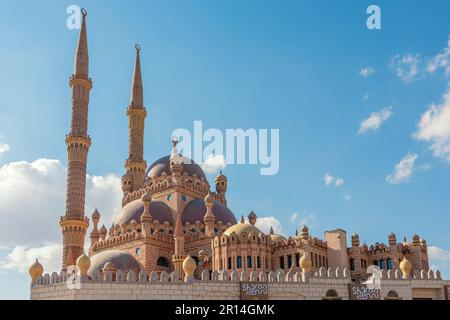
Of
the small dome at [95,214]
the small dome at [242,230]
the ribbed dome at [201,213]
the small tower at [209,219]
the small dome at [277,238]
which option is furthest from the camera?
the small dome at [95,214]

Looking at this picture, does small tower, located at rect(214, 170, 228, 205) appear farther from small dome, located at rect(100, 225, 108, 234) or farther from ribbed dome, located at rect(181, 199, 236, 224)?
small dome, located at rect(100, 225, 108, 234)

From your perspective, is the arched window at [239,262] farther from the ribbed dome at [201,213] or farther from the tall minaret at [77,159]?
the tall minaret at [77,159]

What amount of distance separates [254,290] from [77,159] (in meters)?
30.9

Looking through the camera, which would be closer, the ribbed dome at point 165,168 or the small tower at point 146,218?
the small tower at point 146,218

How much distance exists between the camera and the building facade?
4097 cm

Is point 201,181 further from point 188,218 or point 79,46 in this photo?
point 79,46

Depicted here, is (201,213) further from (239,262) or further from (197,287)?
(197,287)

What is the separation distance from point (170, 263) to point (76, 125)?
1710cm

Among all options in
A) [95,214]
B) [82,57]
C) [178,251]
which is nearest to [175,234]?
[178,251]

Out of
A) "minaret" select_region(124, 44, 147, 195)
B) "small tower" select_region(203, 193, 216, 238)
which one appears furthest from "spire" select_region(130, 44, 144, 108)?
"small tower" select_region(203, 193, 216, 238)

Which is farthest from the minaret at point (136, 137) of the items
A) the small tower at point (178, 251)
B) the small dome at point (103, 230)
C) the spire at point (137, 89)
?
the small tower at point (178, 251)

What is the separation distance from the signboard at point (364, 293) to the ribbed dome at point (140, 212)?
1012 inches

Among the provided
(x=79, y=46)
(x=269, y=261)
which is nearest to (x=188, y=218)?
(x=269, y=261)

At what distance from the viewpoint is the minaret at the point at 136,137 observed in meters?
59.4
